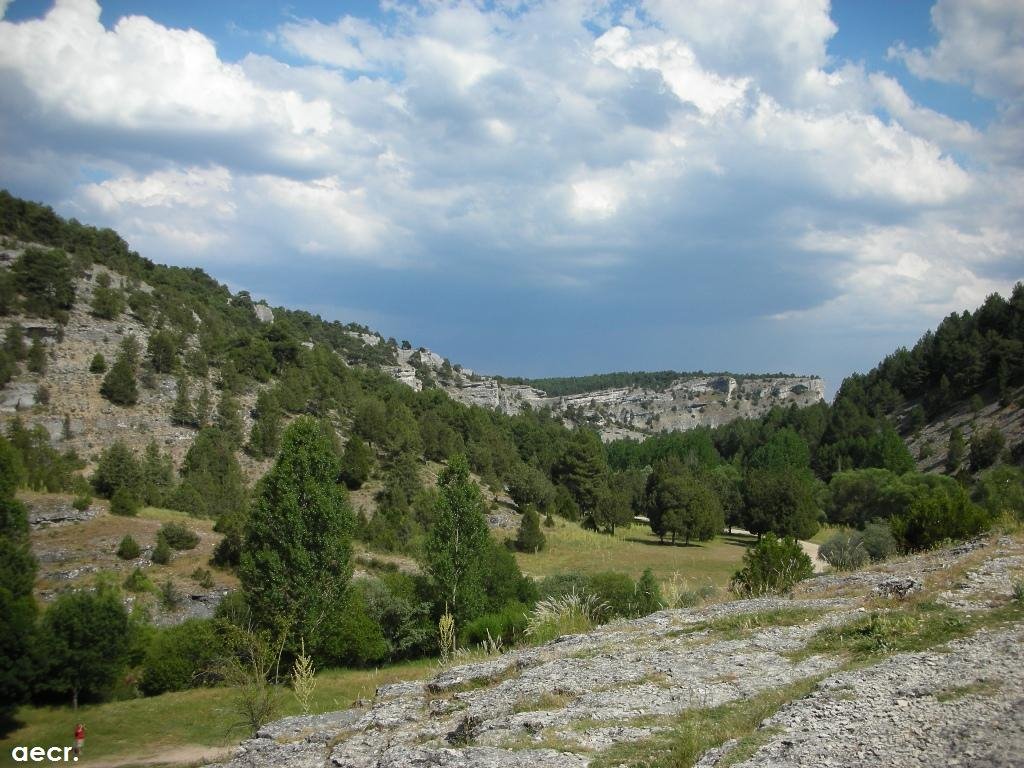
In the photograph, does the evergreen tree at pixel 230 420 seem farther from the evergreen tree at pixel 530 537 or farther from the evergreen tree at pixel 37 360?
the evergreen tree at pixel 530 537

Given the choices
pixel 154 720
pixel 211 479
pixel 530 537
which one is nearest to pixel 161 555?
pixel 154 720

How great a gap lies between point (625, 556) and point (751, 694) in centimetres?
5184

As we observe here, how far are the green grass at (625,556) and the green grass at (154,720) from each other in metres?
24.2

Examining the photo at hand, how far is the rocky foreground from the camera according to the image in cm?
592

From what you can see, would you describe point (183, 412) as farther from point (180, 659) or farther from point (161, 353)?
point (180, 659)

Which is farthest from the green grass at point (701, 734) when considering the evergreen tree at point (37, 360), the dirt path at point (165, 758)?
the evergreen tree at point (37, 360)

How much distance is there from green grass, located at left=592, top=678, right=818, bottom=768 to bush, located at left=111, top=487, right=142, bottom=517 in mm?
43243

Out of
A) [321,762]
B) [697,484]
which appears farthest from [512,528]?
[321,762]

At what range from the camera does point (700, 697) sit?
26.7 feet

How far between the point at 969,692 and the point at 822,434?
117 metres

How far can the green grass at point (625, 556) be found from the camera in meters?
50.5

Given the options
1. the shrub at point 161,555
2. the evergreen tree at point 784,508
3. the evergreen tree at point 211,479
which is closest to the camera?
the shrub at point 161,555

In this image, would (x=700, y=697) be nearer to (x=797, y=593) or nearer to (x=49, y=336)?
(x=797, y=593)

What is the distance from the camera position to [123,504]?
4169 cm
